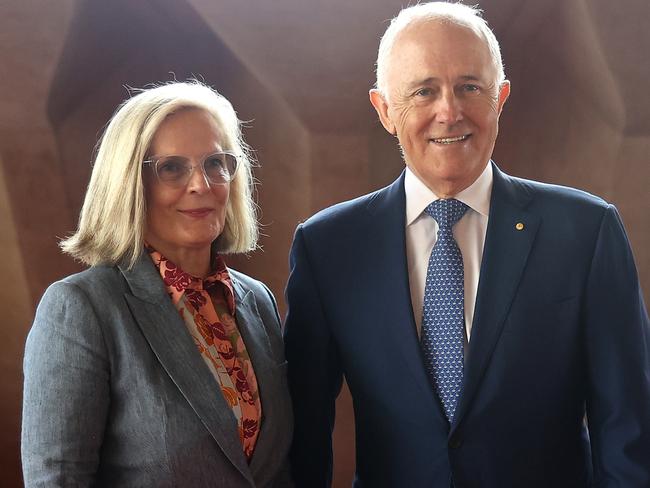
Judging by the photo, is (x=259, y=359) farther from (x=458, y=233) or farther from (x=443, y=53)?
(x=443, y=53)

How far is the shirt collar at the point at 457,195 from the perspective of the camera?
1.83 m

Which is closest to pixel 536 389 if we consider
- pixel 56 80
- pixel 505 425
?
pixel 505 425

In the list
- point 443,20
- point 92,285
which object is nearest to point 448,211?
point 443,20

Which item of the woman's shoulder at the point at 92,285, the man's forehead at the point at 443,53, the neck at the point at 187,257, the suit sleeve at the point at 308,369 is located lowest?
the suit sleeve at the point at 308,369

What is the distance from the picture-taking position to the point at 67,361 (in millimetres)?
1524

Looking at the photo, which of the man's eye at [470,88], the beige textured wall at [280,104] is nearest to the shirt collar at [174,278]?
the man's eye at [470,88]

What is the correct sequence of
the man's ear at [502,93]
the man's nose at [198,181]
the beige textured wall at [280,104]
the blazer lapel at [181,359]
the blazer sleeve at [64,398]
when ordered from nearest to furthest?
the blazer sleeve at [64,398]
the blazer lapel at [181,359]
the man's nose at [198,181]
the man's ear at [502,93]
the beige textured wall at [280,104]

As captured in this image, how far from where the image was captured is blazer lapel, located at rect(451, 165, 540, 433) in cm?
171

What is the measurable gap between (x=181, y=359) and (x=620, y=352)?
0.94 meters

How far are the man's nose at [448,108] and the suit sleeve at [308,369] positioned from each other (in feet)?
1.52

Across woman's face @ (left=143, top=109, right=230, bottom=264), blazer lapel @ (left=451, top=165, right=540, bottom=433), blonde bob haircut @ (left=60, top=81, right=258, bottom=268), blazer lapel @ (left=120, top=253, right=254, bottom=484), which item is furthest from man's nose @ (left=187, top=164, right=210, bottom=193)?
blazer lapel @ (left=451, top=165, right=540, bottom=433)

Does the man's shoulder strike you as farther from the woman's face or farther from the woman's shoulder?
the woman's shoulder

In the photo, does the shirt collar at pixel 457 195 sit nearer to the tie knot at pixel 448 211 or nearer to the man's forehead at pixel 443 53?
the tie knot at pixel 448 211

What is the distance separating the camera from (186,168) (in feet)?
5.72
